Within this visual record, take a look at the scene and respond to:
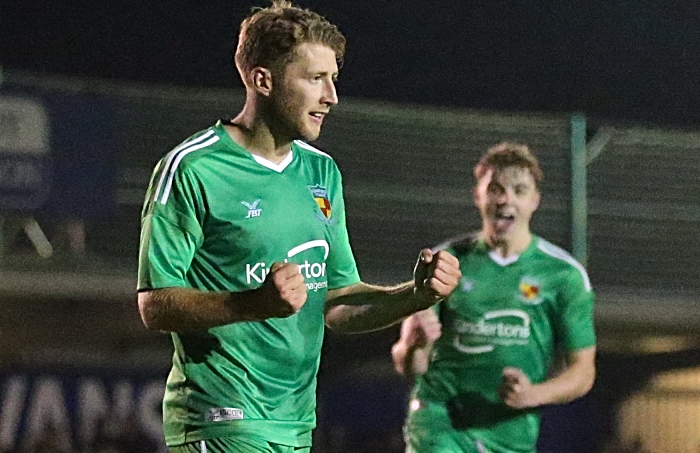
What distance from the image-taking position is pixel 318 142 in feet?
20.2

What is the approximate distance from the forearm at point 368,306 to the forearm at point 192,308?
0.44 m

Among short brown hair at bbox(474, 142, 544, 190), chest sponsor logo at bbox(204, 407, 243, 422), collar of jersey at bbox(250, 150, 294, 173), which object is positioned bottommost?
chest sponsor logo at bbox(204, 407, 243, 422)

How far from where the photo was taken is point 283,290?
94.3 inches

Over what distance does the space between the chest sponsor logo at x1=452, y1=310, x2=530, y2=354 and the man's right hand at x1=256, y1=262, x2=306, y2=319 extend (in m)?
2.30

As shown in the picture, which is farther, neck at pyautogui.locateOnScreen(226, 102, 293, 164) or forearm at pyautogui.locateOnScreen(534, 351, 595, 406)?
forearm at pyautogui.locateOnScreen(534, 351, 595, 406)

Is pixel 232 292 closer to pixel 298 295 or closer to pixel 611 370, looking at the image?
pixel 298 295

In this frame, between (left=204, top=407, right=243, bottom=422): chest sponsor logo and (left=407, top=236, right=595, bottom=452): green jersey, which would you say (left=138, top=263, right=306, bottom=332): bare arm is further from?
(left=407, top=236, right=595, bottom=452): green jersey

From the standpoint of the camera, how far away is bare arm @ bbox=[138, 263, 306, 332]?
241cm

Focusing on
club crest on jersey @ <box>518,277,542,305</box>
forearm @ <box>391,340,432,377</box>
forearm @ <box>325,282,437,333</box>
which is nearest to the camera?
forearm @ <box>325,282,437,333</box>

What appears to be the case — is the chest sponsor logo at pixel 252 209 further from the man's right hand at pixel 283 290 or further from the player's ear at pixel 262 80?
the man's right hand at pixel 283 290

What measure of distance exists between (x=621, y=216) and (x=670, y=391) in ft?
2.73

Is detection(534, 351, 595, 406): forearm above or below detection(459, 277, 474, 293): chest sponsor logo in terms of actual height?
below

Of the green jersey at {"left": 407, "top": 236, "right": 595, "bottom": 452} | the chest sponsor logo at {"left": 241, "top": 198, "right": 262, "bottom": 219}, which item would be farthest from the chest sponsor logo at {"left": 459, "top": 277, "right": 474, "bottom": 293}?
the chest sponsor logo at {"left": 241, "top": 198, "right": 262, "bottom": 219}

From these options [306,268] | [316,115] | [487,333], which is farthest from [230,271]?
[487,333]
